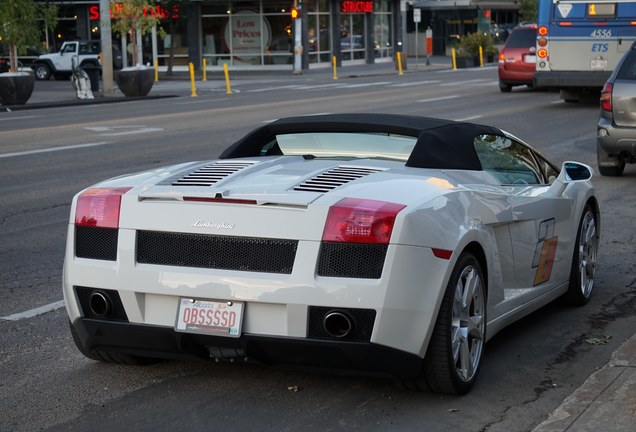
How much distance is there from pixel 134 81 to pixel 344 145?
97.1ft

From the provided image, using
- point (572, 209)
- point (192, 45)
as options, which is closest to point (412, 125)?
point (572, 209)

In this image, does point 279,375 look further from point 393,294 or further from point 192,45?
point 192,45

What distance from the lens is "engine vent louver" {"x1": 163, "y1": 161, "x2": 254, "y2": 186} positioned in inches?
219

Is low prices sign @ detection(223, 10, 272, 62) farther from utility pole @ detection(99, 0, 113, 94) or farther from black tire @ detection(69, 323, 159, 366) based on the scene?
black tire @ detection(69, 323, 159, 366)

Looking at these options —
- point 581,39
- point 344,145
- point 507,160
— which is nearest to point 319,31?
point 581,39

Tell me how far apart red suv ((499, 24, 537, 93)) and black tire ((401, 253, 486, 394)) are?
2641cm

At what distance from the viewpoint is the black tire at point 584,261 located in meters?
7.34

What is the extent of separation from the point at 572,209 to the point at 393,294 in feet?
8.33

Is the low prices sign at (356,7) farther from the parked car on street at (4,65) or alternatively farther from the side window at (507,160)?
the side window at (507,160)

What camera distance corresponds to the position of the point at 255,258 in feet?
16.8

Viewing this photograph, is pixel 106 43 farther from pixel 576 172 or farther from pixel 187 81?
pixel 576 172

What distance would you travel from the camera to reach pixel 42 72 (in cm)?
5147

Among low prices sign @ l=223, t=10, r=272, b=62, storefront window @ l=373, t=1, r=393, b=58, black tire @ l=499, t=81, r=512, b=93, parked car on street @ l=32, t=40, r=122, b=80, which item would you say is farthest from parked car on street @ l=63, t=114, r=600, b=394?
storefront window @ l=373, t=1, r=393, b=58

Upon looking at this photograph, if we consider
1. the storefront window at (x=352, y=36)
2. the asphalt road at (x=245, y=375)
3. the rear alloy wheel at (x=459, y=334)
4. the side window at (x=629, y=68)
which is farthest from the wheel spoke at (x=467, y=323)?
the storefront window at (x=352, y=36)
